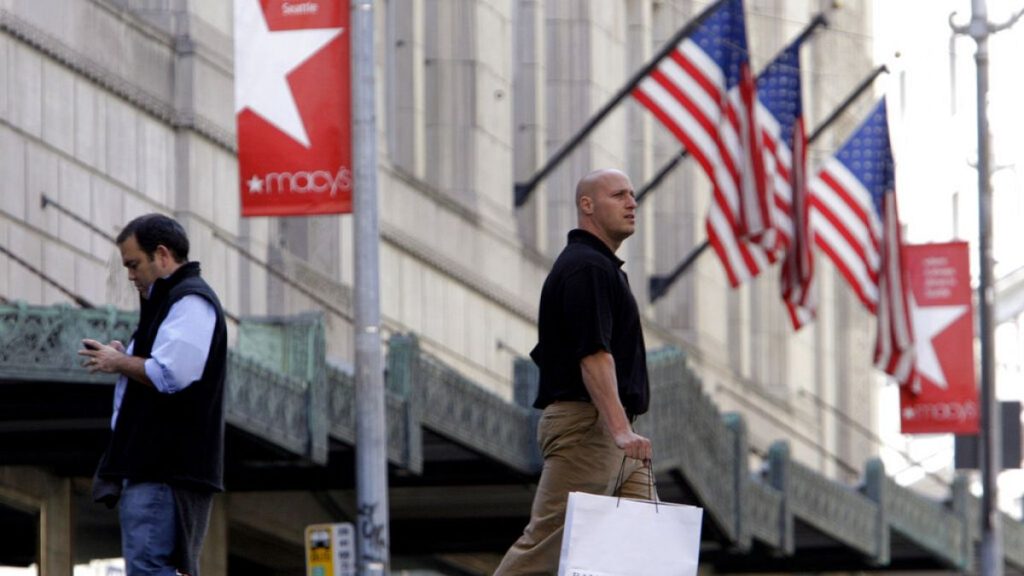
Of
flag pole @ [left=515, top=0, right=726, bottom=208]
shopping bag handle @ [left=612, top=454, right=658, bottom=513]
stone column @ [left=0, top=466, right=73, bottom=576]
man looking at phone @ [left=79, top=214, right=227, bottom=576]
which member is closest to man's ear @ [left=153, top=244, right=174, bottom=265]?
man looking at phone @ [left=79, top=214, right=227, bottom=576]

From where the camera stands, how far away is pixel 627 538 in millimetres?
10359

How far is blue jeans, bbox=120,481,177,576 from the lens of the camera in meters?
10.5

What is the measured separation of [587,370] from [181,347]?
1545 mm

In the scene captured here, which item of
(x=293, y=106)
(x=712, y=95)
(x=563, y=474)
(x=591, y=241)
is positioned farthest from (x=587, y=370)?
(x=712, y=95)

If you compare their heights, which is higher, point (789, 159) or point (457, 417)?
point (789, 159)

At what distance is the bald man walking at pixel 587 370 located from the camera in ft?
35.2

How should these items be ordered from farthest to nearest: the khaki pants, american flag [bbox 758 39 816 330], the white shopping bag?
american flag [bbox 758 39 816 330] → the khaki pants → the white shopping bag

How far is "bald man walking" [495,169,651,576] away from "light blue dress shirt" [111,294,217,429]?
4.32 feet

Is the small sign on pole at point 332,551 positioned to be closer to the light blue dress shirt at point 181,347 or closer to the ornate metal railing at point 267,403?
the ornate metal railing at point 267,403

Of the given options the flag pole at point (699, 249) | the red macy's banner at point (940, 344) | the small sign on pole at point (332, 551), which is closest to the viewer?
the small sign on pole at point (332, 551)

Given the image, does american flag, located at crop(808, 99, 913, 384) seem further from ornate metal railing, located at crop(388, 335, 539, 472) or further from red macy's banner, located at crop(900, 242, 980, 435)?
ornate metal railing, located at crop(388, 335, 539, 472)

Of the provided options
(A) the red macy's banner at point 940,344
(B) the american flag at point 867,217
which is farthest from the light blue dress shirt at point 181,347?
(A) the red macy's banner at point 940,344

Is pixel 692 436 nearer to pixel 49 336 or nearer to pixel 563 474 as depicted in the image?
pixel 49 336

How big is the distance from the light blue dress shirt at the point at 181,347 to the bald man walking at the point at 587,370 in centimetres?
132
